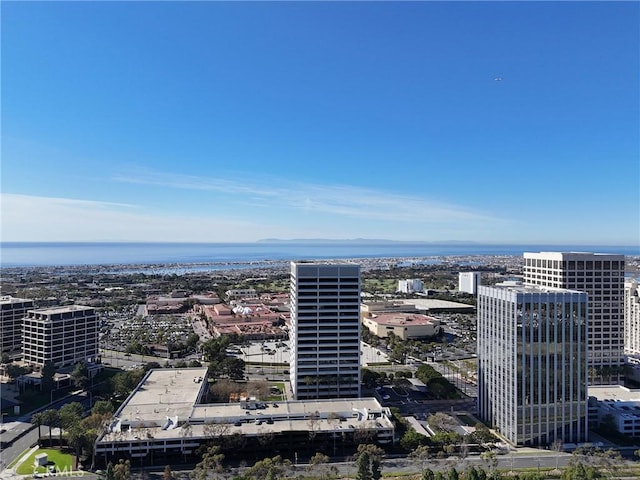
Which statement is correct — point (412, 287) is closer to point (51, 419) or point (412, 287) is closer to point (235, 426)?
point (235, 426)

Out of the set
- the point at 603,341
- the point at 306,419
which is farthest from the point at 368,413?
the point at 603,341

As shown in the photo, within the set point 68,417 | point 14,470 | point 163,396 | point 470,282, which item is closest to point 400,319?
point 163,396

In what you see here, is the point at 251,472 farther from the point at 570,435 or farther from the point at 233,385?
the point at 570,435

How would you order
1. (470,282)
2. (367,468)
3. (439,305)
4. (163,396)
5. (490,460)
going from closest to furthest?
(367,468)
(490,460)
(163,396)
(439,305)
(470,282)

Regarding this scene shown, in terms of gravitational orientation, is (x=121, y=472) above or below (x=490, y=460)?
above

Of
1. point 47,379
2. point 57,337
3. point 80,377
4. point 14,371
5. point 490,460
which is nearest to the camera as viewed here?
point 490,460

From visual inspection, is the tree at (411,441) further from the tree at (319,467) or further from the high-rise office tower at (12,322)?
the high-rise office tower at (12,322)

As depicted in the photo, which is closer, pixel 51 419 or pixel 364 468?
pixel 364 468

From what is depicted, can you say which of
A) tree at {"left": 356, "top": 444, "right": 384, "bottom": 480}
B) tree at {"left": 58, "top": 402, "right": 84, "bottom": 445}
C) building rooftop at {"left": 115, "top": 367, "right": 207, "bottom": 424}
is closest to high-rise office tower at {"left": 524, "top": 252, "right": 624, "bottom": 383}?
tree at {"left": 356, "top": 444, "right": 384, "bottom": 480}
